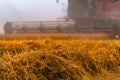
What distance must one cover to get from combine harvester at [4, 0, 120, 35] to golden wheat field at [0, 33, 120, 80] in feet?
28.1

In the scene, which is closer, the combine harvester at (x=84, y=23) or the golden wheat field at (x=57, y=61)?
the golden wheat field at (x=57, y=61)

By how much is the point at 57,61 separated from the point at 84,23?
1449 cm

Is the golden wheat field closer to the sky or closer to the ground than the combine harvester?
closer to the sky

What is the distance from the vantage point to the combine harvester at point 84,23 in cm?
1656

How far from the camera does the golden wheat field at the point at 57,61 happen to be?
5.26 metres

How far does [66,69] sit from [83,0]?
18.4m

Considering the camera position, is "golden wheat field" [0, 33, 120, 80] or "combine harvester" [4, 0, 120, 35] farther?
"combine harvester" [4, 0, 120, 35]

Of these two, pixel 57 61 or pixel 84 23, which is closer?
pixel 57 61

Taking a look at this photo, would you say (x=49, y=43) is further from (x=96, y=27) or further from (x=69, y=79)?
(x=96, y=27)

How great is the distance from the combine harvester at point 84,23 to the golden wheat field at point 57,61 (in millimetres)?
8556

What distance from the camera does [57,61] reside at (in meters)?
5.57

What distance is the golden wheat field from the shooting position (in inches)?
207

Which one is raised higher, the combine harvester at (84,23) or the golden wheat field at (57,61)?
the golden wheat field at (57,61)

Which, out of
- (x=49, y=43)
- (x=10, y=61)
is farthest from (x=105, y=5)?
(x=10, y=61)
